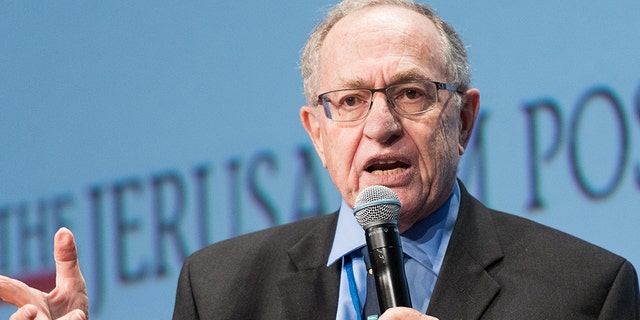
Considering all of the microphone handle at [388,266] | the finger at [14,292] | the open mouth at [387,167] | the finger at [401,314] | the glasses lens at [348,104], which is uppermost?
the glasses lens at [348,104]

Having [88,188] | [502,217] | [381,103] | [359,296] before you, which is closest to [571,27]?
[502,217]

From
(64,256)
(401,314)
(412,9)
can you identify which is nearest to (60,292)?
(64,256)

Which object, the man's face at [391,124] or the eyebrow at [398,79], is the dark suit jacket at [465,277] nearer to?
the man's face at [391,124]

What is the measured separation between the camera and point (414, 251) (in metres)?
2.42

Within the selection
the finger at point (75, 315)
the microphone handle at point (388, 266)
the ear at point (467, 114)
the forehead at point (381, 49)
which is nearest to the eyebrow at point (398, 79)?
the forehead at point (381, 49)

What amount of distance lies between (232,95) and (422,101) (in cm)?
155

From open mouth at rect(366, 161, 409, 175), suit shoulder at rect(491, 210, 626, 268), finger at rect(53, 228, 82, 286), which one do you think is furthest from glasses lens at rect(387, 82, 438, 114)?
finger at rect(53, 228, 82, 286)

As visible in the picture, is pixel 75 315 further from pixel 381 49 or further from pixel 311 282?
pixel 381 49

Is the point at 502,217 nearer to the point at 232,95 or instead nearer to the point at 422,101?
the point at 422,101

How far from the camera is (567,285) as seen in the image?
2346mm

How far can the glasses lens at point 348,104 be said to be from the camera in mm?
2422

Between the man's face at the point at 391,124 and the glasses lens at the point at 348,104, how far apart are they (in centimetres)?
2

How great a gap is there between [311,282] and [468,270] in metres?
0.41

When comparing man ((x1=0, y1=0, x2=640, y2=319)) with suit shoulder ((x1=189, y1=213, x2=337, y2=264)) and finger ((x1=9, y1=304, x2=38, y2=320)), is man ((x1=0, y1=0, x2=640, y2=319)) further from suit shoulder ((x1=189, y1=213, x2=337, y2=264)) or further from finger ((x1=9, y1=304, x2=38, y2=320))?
finger ((x1=9, y1=304, x2=38, y2=320))
